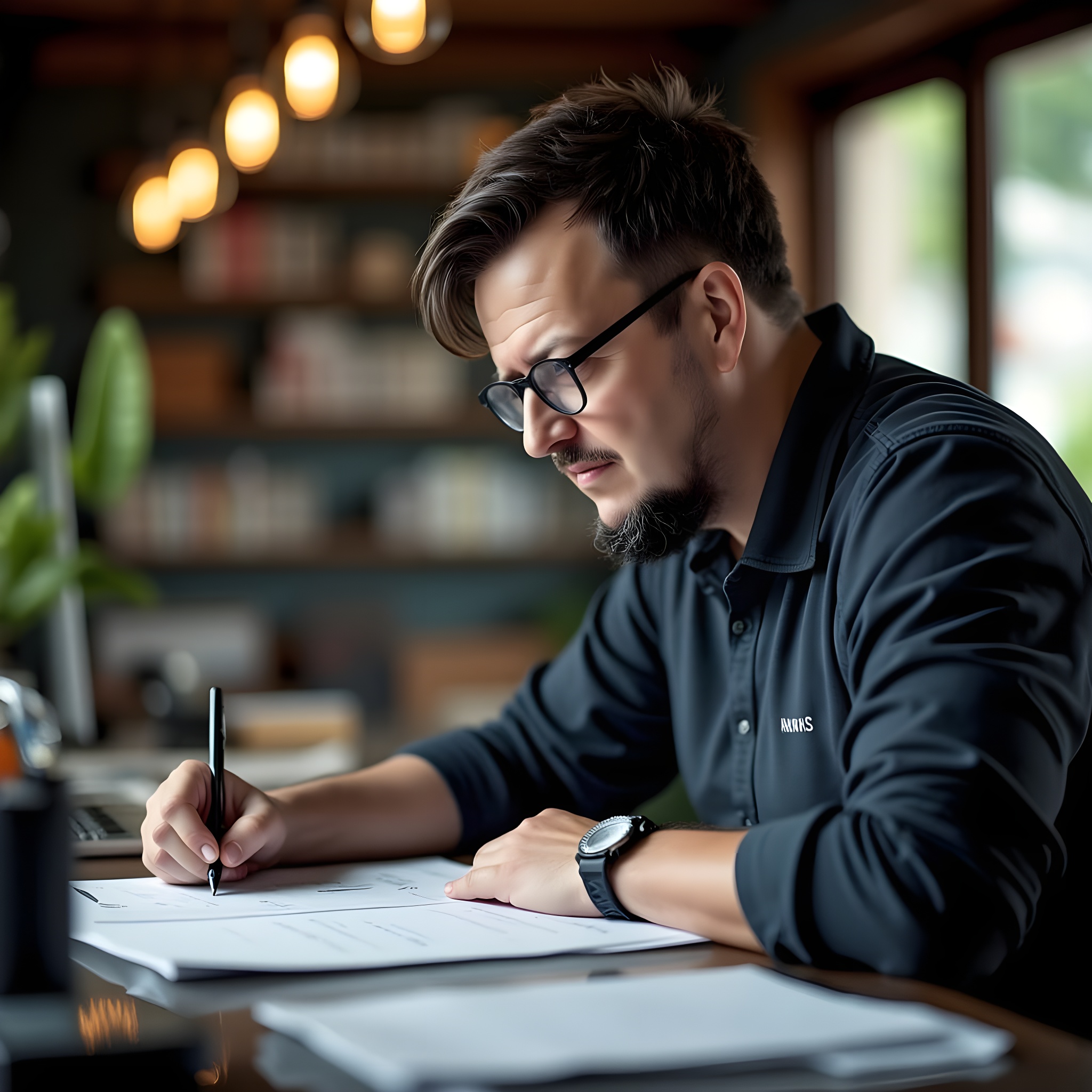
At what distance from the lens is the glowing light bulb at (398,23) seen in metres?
2.22

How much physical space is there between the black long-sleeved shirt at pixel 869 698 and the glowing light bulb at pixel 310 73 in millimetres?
1545

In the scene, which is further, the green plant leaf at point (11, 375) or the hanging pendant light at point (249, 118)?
the hanging pendant light at point (249, 118)

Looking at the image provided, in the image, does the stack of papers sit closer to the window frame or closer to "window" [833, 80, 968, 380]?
the window frame

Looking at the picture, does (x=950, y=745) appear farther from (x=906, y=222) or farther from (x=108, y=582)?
(x=906, y=222)

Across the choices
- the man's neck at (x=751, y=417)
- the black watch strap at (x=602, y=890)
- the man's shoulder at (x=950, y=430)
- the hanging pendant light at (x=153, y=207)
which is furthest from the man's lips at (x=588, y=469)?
the hanging pendant light at (x=153, y=207)

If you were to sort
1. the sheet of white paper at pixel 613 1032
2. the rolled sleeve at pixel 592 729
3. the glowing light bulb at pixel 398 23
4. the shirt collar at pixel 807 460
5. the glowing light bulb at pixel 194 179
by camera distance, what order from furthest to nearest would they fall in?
the glowing light bulb at pixel 194 179, the glowing light bulb at pixel 398 23, the rolled sleeve at pixel 592 729, the shirt collar at pixel 807 460, the sheet of white paper at pixel 613 1032

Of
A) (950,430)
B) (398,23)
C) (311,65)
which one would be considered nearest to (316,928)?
(950,430)

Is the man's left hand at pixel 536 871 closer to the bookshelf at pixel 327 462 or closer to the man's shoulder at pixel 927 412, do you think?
the man's shoulder at pixel 927 412

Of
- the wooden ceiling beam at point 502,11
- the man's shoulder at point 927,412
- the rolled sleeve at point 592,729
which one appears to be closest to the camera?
the man's shoulder at point 927,412

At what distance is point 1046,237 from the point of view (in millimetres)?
3906

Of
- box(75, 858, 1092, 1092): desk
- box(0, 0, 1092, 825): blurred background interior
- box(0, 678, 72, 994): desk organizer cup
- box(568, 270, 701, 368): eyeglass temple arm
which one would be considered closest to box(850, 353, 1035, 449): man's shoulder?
box(568, 270, 701, 368): eyeglass temple arm

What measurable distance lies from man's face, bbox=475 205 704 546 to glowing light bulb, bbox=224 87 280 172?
5.97ft

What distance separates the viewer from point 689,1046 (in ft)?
2.15

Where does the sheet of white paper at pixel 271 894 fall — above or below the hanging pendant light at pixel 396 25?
below
